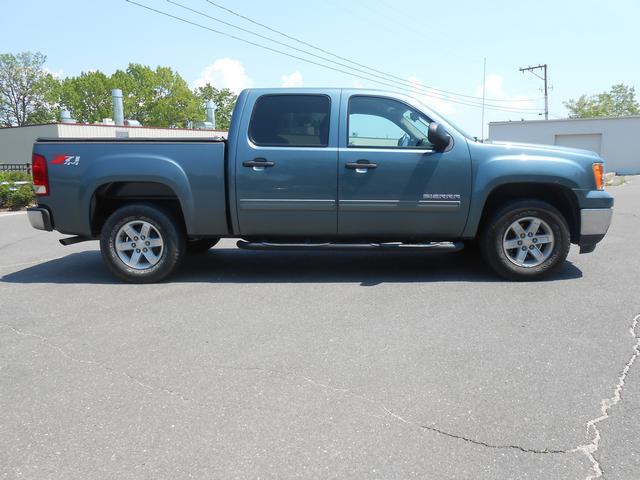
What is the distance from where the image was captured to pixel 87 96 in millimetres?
83750

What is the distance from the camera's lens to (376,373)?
3.34 m

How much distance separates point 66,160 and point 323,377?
152 inches

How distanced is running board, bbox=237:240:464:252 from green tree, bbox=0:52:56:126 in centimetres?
8915

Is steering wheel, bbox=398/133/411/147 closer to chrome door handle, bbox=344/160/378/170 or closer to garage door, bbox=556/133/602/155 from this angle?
chrome door handle, bbox=344/160/378/170

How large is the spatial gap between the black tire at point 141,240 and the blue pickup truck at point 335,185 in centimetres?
1

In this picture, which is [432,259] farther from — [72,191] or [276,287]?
[72,191]

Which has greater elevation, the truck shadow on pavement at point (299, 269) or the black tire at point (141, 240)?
the black tire at point (141, 240)

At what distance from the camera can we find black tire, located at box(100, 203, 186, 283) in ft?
18.2

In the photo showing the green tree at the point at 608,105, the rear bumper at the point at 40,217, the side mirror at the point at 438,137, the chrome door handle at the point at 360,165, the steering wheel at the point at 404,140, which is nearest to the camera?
the side mirror at the point at 438,137

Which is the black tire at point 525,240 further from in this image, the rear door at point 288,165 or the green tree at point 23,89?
the green tree at point 23,89

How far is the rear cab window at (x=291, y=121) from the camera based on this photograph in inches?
214

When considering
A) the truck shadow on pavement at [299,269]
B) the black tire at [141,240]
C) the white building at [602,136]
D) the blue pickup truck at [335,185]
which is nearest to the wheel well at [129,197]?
the blue pickup truck at [335,185]

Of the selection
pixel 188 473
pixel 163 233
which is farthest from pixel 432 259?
pixel 188 473

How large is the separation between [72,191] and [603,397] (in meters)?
5.14
